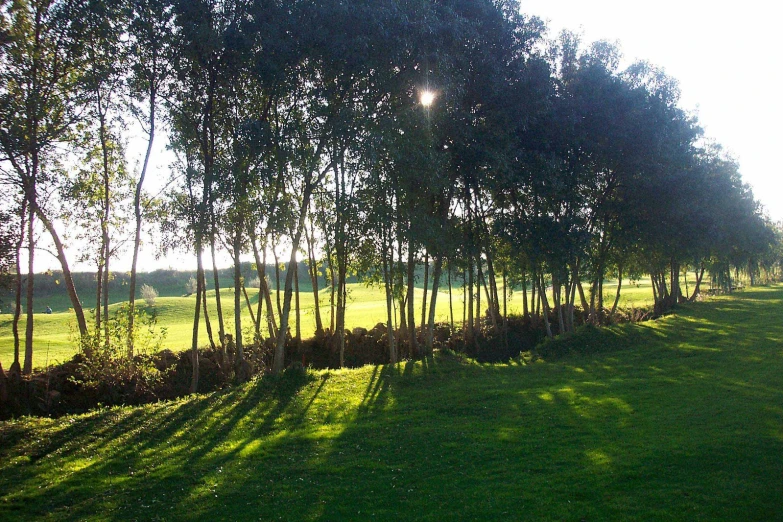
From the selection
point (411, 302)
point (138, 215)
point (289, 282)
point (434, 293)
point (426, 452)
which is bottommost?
point (426, 452)

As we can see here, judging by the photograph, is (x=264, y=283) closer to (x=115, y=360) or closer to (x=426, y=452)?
(x=115, y=360)

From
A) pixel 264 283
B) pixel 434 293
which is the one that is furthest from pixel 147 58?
pixel 434 293

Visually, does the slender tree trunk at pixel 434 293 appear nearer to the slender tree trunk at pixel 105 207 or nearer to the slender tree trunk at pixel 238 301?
the slender tree trunk at pixel 238 301

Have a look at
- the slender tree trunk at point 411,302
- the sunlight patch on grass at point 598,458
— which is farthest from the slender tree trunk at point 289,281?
the sunlight patch on grass at point 598,458

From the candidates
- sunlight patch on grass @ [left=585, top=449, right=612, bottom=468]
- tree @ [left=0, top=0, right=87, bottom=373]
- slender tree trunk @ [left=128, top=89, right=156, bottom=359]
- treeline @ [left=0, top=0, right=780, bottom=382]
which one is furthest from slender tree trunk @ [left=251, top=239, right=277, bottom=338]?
sunlight patch on grass @ [left=585, top=449, right=612, bottom=468]

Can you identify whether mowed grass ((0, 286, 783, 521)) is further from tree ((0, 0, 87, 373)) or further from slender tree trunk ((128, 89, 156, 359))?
tree ((0, 0, 87, 373))

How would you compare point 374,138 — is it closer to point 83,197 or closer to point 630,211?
point 83,197

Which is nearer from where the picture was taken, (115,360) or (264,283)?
(115,360)

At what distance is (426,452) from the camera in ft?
30.9

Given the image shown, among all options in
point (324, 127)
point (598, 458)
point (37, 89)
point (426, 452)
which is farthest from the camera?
point (324, 127)

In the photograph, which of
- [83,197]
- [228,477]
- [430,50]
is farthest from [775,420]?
[83,197]

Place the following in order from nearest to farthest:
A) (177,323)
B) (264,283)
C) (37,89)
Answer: (37,89)
(264,283)
(177,323)

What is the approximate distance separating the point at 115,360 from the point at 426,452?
31.0ft

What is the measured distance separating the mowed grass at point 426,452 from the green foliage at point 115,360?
2.28 meters
